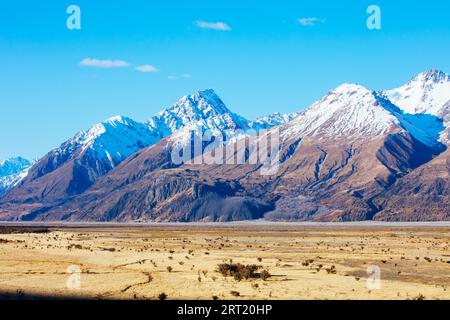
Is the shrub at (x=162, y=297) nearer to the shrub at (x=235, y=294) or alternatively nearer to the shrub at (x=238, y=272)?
the shrub at (x=235, y=294)

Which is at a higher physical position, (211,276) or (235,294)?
(235,294)

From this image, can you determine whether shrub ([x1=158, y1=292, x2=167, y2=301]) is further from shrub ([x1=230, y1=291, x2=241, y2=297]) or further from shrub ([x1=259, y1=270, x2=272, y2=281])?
shrub ([x1=259, y1=270, x2=272, y2=281])

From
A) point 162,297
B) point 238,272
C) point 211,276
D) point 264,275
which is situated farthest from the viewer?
point 211,276

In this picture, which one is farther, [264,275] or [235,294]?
[264,275]

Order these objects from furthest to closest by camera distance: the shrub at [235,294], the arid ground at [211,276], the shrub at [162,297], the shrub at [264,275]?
the shrub at [264,275], the arid ground at [211,276], the shrub at [235,294], the shrub at [162,297]

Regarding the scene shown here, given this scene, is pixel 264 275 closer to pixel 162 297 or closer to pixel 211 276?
pixel 211 276

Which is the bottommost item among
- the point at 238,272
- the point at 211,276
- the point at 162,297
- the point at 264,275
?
the point at 211,276

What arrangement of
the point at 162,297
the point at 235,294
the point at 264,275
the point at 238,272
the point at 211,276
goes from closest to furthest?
the point at 162,297, the point at 235,294, the point at 264,275, the point at 238,272, the point at 211,276

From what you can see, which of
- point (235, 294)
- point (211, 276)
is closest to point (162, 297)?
point (235, 294)

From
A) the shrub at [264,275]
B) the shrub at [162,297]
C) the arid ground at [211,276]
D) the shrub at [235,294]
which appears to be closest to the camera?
the shrub at [162,297]

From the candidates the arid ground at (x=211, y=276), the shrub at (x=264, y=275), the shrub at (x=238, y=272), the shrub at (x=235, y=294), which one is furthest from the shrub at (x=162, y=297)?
the shrub at (x=264, y=275)

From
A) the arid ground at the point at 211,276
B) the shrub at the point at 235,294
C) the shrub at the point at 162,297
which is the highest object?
the shrub at the point at 162,297

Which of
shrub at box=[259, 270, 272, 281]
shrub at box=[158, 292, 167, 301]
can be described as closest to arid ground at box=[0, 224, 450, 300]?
shrub at box=[158, 292, 167, 301]
